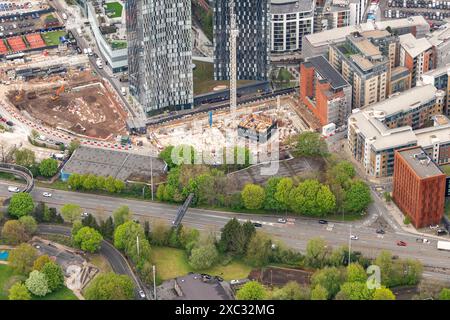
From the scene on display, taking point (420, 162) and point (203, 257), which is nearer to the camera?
point (203, 257)

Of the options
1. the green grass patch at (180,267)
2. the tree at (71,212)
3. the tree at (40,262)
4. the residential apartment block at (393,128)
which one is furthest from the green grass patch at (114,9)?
the tree at (40,262)

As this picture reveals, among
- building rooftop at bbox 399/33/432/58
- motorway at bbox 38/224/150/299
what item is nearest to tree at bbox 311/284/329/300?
motorway at bbox 38/224/150/299

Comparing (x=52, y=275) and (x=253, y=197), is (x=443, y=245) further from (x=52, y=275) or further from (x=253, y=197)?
(x=52, y=275)

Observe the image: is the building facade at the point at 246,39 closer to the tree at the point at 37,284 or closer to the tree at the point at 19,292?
the tree at the point at 37,284

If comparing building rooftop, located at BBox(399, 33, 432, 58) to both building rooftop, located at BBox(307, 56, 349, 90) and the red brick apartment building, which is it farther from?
the red brick apartment building

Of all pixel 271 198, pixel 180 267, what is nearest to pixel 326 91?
pixel 271 198

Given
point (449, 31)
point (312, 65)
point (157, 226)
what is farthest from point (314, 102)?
point (157, 226)
